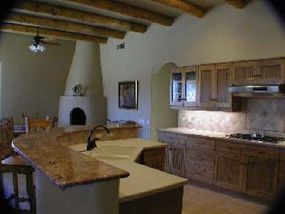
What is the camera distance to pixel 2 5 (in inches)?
21.6

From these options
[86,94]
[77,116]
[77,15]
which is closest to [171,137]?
[77,15]

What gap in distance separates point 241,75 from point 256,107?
0.58 metres

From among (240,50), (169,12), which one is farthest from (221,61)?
(169,12)

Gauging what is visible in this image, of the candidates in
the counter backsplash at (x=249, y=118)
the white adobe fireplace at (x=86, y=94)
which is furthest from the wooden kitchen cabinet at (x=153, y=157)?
the white adobe fireplace at (x=86, y=94)

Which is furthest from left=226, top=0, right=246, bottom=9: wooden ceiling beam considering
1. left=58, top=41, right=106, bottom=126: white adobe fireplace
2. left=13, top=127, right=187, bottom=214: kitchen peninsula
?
left=58, top=41, right=106, bottom=126: white adobe fireplace

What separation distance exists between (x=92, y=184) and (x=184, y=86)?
3.77 m

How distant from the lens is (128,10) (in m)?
4.95

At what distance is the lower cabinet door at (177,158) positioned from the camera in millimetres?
4805

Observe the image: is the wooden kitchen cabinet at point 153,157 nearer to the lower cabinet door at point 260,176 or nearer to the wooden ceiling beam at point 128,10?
the lower cabinet door at point 260,176

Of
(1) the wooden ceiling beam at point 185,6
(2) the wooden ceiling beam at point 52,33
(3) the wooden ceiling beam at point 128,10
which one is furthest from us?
(2) the wooden ceiling beam at point 52,33

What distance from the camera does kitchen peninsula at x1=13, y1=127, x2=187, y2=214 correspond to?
1.42 metres

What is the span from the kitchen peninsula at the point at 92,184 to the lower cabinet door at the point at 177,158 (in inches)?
88.6

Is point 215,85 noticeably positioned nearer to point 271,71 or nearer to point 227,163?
point 271,71

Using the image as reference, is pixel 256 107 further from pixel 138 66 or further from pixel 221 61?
pixel 138 66
